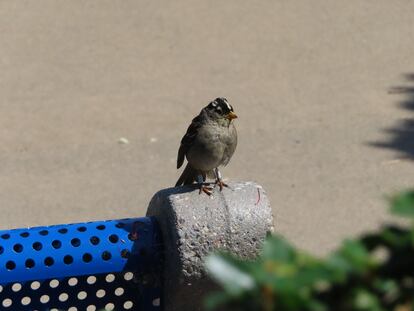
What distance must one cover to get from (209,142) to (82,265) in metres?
1.28

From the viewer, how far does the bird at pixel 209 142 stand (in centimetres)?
531

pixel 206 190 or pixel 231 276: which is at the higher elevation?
pixel 231 276

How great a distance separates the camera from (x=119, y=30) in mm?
9969

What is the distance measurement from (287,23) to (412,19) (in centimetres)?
126

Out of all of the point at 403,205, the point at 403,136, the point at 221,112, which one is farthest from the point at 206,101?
the point at 403,205

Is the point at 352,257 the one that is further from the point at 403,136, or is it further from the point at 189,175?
the point at 403,136

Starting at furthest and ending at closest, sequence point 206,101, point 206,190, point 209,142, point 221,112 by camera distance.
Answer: point 206,101
point 221,112
point 209,142
point 206,190

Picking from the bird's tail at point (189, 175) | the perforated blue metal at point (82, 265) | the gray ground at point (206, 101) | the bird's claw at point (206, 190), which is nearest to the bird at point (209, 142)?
the bird's tail at point (189, 175)

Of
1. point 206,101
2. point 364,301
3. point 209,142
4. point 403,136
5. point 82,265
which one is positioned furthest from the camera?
point 206,101

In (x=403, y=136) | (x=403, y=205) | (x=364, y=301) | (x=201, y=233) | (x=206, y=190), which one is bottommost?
(x=403, y=136)

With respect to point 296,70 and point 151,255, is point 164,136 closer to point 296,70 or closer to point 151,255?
point 296,70

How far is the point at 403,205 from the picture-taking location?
1670 mm

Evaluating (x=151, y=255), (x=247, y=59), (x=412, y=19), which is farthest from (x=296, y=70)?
(x=151, y=255)

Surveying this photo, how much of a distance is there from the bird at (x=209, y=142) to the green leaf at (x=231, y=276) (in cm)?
362
